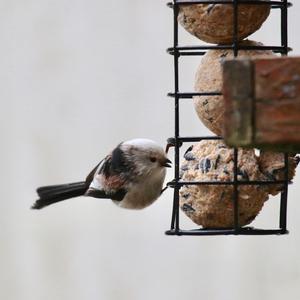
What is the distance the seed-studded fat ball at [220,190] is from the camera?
2.12 meters

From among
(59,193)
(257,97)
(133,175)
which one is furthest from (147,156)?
(257,97)

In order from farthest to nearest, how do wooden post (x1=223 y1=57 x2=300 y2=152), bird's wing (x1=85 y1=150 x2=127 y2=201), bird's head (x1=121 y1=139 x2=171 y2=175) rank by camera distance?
bird's wing (x1=85 y1=150 x2=127 y2=201), bird's head (x1=121 y1=139 x2=171 y2=175), wooden post (x1=223 y1=57 x2=300 y2=152)

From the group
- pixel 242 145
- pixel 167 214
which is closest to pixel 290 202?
pixel 167 214

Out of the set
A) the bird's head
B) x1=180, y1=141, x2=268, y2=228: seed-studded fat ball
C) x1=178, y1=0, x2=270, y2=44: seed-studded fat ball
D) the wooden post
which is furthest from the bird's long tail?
the wooden post

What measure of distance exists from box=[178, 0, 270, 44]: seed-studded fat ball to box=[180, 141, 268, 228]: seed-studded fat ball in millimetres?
280

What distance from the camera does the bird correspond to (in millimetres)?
2605

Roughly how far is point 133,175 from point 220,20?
0.74m

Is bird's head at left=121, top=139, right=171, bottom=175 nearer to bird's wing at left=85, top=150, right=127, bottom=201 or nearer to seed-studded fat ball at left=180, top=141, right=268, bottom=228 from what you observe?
bird's wing at left=85, top=150, right=127, bottom=201

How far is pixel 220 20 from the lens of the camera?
6.84 feet

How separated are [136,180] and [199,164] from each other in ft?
1.74

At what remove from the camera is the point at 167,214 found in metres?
3.98

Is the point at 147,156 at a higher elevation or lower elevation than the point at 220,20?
lower

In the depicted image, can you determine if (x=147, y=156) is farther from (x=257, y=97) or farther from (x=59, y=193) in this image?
(x=257, y=97)

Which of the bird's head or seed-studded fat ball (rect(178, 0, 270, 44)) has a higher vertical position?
seed-studded fat ball (rect(178, 0, 270, 44))
